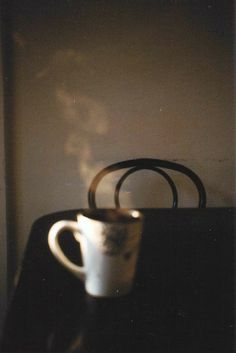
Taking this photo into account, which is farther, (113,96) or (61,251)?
(113,96)

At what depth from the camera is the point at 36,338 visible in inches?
15.8

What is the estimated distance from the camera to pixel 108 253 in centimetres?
47

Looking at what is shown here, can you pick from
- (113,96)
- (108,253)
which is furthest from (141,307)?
(113,96)

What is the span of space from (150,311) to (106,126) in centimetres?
116

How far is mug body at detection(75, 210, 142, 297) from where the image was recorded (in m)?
0.47

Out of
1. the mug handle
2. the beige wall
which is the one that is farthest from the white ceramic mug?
the beige wall

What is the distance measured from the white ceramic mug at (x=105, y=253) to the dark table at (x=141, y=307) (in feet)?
0.06

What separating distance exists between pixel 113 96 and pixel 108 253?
1157 millimetres

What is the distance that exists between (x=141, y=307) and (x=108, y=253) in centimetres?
8

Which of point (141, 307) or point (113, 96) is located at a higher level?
point (113, 96)

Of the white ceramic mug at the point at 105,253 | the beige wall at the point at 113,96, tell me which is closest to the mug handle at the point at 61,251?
the white ceramic mug at the point at 105,253

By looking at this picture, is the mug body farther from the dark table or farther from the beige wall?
the beige wall

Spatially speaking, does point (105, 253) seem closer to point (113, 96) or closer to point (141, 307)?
point (141, 307)

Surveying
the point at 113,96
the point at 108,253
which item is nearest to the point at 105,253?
the point at 108,253
